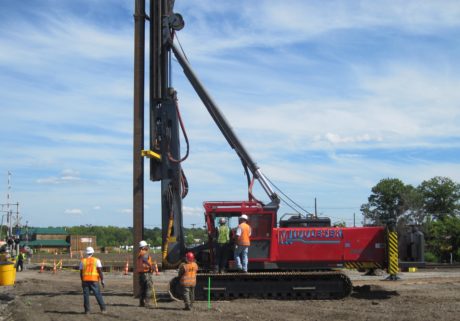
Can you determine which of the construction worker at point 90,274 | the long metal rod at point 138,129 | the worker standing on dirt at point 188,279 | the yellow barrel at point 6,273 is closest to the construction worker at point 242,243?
the worker standing on dirt at point 188,279

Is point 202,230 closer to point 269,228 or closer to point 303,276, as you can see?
point 269,228

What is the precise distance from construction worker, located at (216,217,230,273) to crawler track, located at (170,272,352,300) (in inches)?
19.4

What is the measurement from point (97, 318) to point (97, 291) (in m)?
1.30

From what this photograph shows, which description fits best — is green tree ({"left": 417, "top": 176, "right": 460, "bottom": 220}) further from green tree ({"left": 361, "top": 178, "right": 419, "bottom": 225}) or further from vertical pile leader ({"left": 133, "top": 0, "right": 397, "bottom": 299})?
vertical pile leader ({"left": 133, "top": 0, "right": 397, "bottom": 299})

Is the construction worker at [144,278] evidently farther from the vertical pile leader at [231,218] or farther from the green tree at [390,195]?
the green tree at [390,195]

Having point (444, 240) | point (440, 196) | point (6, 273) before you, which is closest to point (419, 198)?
point (440, 196)

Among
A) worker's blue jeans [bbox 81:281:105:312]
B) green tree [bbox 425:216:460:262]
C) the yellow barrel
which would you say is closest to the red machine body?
worker's blue jeans [bbox 81:281:105:312]

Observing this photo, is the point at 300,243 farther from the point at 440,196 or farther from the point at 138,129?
the point at 440,196

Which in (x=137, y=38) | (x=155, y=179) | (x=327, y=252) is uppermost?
(x=137, y=38)

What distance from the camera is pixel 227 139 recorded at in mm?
19594

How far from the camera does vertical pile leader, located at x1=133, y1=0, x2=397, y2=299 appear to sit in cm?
1802

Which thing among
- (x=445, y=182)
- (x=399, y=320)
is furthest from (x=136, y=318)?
(x=445, y=182)

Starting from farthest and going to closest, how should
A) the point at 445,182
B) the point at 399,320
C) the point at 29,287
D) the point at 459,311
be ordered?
the point at 445,182 < the point at 29,287 < the point at 459,311 < the point at 399,320

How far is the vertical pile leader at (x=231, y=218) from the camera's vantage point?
18016 mm
